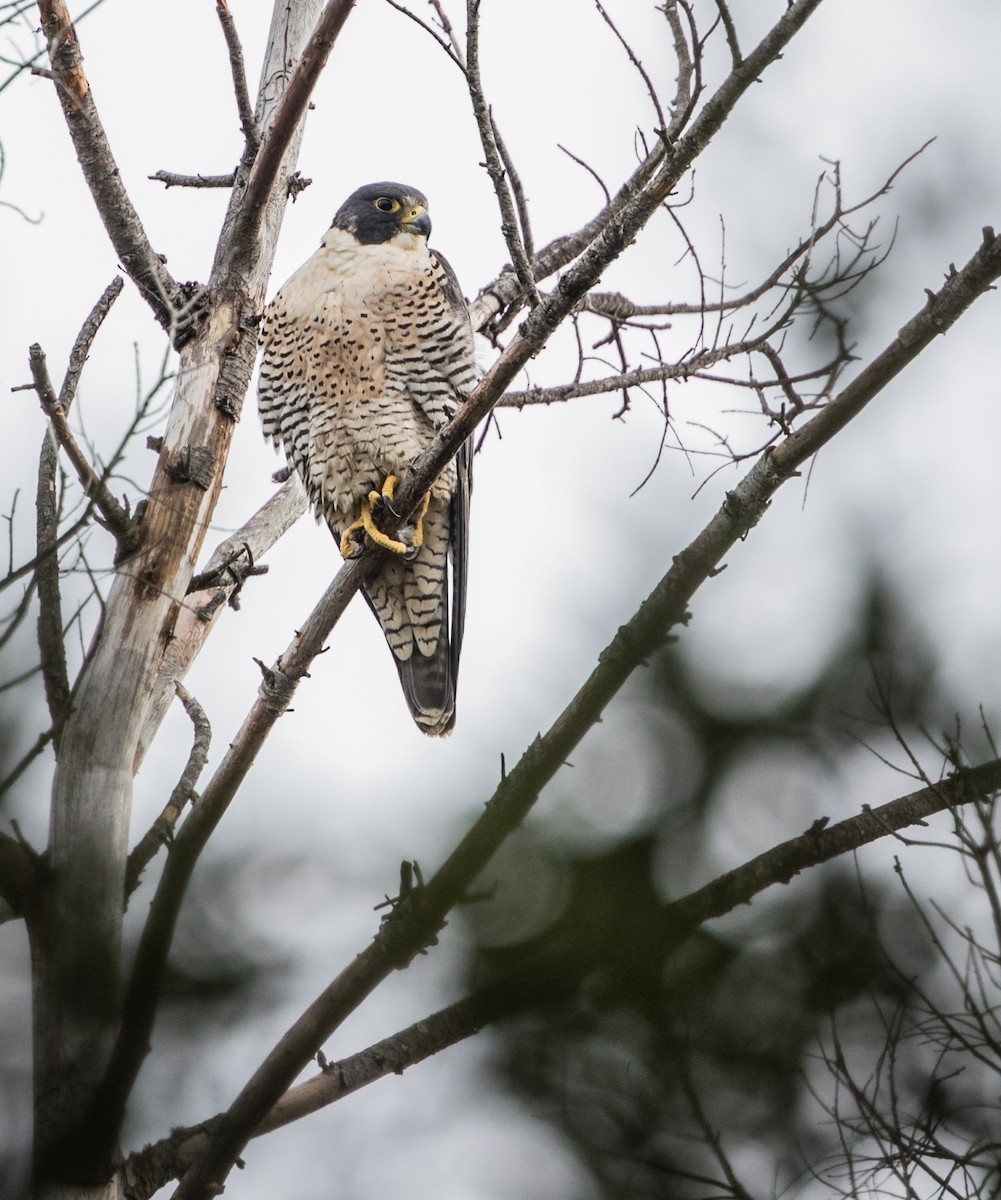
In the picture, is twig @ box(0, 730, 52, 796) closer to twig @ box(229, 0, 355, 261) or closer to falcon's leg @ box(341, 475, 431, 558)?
twig @ box(229, 0, 355, 261)

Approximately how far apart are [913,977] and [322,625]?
7.91 feet

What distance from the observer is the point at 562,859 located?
0.99 metres

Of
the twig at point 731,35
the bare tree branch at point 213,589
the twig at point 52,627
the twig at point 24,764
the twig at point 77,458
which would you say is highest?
the bare tree branch at point 213,589

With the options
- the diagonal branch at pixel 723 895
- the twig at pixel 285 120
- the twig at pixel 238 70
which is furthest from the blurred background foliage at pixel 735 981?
the twig at pixel 238 70

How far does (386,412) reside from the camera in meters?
4.20

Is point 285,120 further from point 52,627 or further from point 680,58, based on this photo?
point 52,627

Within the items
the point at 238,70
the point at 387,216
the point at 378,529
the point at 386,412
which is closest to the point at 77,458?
the point at 238,70

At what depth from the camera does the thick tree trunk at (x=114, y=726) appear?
40.0 inches

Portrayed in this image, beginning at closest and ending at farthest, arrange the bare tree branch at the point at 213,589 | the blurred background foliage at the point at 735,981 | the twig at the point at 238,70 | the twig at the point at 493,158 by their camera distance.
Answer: the blurred background foliage at the point at 735,981 < the twig at the point at 493,158 < the twig at the point at 238,70 < the bare tree branch at the point at 213,589

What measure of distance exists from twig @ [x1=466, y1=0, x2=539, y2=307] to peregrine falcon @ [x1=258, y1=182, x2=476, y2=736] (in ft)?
5.05

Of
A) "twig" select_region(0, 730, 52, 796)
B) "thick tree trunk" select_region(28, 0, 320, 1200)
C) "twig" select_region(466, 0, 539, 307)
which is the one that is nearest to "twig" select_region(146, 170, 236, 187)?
"thick tree trunk" select_region(28, 0, 320, 1200)

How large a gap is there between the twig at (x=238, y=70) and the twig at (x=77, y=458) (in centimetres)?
121

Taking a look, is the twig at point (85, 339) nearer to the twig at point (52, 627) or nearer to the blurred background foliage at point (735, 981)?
the twig at point (52, 627)

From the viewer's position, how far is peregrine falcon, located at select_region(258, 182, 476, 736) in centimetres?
420
